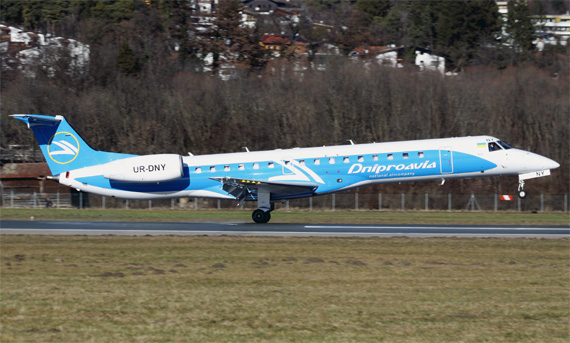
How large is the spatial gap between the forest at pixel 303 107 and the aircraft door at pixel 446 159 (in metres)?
19.6

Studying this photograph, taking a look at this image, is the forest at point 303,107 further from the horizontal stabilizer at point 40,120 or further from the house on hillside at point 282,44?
the horizontal stabilizer at point 40,120

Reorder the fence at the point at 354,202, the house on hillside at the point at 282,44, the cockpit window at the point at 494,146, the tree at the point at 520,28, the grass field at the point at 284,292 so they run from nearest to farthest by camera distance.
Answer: the grass field at the point at 284,292, the cockpit window at the point at 494,146, the fence at the point at 354,202, the house on hillside at the point at 282,44, the tree at the point at 520,28

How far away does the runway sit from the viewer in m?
22.3

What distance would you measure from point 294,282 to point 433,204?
32.1 m

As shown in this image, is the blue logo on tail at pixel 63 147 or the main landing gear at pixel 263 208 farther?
the blue logo on tail at pixel 63 147

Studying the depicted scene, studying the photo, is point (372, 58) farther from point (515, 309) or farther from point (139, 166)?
point (515, 309)

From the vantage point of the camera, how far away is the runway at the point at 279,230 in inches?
877

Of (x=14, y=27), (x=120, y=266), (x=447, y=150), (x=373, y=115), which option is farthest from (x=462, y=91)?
(x=14, y=27)

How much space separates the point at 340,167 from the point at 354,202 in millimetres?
17424

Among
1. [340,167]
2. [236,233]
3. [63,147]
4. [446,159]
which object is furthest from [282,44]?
[236,233]

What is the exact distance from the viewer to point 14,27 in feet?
286

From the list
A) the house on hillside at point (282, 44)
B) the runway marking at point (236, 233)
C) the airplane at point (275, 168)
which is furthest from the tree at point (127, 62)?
the runway marking at point (236, 233)

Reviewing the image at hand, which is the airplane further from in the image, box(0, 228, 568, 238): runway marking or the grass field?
the grass field

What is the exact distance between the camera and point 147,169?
26.6m
